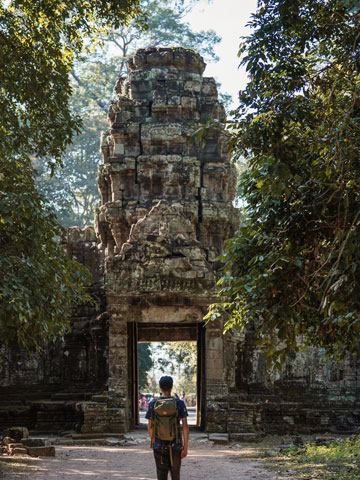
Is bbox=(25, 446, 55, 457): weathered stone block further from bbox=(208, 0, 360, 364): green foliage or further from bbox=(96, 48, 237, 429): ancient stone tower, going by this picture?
bbox=(96, 48, 237, 429): ancient stone tower

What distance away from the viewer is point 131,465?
10.9 meters

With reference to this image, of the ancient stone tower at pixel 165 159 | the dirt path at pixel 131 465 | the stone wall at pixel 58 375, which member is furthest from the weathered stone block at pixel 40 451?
the ancient stone tower at pixel 165 159

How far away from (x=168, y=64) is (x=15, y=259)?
43.2ft

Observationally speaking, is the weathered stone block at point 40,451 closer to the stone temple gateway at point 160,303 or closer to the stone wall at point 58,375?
the stone temple gateway at point 160,303

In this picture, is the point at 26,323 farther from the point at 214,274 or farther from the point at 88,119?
the point at 88,119

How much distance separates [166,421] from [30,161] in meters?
4.99

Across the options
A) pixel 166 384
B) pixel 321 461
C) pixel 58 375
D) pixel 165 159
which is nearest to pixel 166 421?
pixel 166 384

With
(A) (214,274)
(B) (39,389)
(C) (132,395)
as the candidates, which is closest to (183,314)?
(A) (214,274)

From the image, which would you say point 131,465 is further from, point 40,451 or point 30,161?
point 30,161

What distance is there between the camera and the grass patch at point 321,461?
8.81 metres

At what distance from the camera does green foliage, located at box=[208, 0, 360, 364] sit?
7.73 metres

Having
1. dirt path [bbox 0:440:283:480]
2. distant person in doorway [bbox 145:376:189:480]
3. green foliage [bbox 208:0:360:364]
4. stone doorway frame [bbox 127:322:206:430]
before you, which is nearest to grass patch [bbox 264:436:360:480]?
dirt path [bbox 0:440:283:480]

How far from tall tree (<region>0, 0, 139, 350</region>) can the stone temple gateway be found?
446cm

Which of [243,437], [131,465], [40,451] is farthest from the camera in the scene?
[243,437]
